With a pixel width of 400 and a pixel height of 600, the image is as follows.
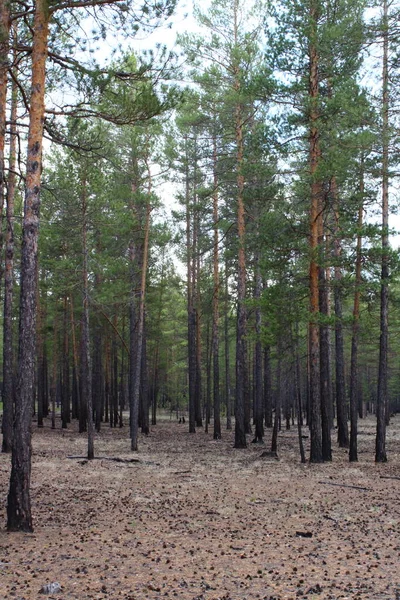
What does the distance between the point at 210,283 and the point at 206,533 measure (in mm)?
21308

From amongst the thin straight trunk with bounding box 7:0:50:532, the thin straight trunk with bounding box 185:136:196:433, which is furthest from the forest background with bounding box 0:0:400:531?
the thin straight trunk with bounding box 185:136:196:433

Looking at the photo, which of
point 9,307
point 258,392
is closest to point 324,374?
point 258,392

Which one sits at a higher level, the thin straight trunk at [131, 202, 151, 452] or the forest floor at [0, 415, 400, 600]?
the thin straight trunk at [131, 202, 151, 452]

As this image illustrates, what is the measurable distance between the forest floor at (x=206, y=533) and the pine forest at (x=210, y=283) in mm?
48

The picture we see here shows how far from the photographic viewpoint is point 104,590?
18.1ft

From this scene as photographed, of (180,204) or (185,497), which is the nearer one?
(185,497)

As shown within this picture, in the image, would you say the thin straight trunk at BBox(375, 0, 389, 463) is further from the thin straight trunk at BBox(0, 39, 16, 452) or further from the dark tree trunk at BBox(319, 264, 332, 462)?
the thin straight trunk at BBox(0, 39, 16, 452)

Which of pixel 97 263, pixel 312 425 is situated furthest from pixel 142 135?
pixel 312 425

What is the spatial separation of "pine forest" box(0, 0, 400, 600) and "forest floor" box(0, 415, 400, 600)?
5cm

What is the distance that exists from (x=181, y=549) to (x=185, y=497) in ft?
12.5

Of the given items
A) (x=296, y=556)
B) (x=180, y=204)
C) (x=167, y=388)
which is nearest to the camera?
(x=296, y=556)

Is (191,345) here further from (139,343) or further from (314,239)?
(314,239)

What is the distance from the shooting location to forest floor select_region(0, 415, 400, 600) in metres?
5.72

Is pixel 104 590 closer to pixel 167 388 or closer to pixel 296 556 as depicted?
pixel 296 556
